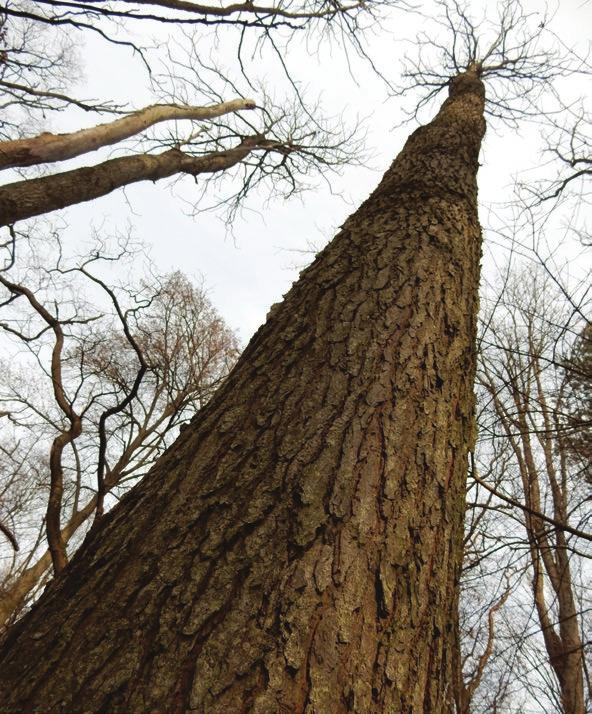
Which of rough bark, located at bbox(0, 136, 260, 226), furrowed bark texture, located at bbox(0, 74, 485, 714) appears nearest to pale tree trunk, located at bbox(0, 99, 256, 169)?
rough bark, located at bbox(0, 136, 260, 226)

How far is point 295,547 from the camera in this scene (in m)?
0.81

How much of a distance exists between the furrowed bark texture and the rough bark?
2557 millimetres

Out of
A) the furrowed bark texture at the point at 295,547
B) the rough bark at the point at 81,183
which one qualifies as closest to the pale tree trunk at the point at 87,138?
the rough bark at the point at 81,183

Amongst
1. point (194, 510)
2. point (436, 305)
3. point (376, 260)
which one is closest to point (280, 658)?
point (194, 510)

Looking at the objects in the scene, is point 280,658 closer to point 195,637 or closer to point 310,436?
point 195,637

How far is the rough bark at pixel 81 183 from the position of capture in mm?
3027

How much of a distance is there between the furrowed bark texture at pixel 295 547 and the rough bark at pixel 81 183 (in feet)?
8.39

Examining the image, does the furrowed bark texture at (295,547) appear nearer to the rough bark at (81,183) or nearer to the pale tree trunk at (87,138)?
the rough bark at (81,183)

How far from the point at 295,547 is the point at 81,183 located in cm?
364

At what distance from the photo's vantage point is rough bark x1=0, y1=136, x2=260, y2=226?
303cm

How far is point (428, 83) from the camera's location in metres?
6.00

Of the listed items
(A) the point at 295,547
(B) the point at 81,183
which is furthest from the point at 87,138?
(A) the point at 295,547

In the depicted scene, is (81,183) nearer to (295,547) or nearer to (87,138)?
(87,138)

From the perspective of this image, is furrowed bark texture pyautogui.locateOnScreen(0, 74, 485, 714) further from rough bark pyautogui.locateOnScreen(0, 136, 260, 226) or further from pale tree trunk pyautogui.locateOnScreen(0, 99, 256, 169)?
pale tree trunk pyautogui.locateOnScreen(0, 99, 256, 169)
